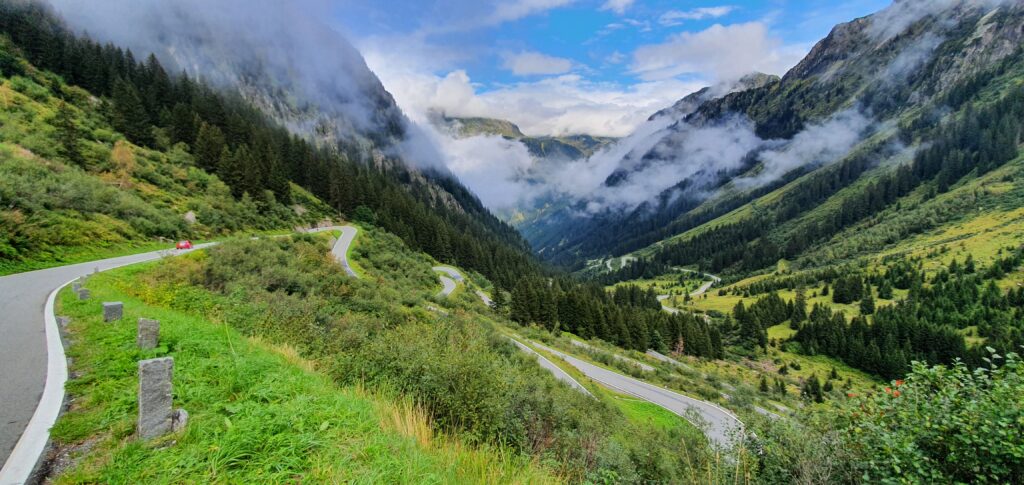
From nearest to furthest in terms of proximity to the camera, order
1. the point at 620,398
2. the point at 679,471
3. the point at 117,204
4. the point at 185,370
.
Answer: the point at 185,370, the point at 679,471, the point at 117,204, the point at 620,398

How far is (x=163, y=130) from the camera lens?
173ft

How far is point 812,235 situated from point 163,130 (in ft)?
770

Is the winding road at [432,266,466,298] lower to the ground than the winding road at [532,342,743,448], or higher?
higher

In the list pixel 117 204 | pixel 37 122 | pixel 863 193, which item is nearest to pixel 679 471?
pixel 117 204

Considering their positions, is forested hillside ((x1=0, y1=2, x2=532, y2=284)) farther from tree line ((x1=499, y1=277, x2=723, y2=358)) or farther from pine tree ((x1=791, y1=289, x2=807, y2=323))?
pine tree ((x1=791, y1=289, x2=807, y2=323))

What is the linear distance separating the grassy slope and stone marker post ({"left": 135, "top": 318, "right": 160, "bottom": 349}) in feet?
0.55

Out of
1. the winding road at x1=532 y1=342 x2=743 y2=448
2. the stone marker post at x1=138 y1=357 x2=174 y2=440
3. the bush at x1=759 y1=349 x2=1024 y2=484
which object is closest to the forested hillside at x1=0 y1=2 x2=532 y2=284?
the stone marker post at x1=138 y1=357 x2=174 y2=440

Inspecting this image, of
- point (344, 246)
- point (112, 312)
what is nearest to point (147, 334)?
point (112, 312)

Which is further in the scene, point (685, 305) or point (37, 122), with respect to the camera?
point (685, 305)

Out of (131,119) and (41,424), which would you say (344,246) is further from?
(41,424)

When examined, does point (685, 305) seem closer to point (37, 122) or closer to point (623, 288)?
point (623, 288)

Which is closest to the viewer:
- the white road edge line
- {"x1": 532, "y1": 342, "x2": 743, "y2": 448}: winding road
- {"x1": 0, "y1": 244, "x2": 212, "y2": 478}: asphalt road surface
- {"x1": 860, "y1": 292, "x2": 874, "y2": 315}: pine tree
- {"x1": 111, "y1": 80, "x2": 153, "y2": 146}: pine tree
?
the white road edge line

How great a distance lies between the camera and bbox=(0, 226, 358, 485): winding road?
14.8ft

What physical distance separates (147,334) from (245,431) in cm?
492
